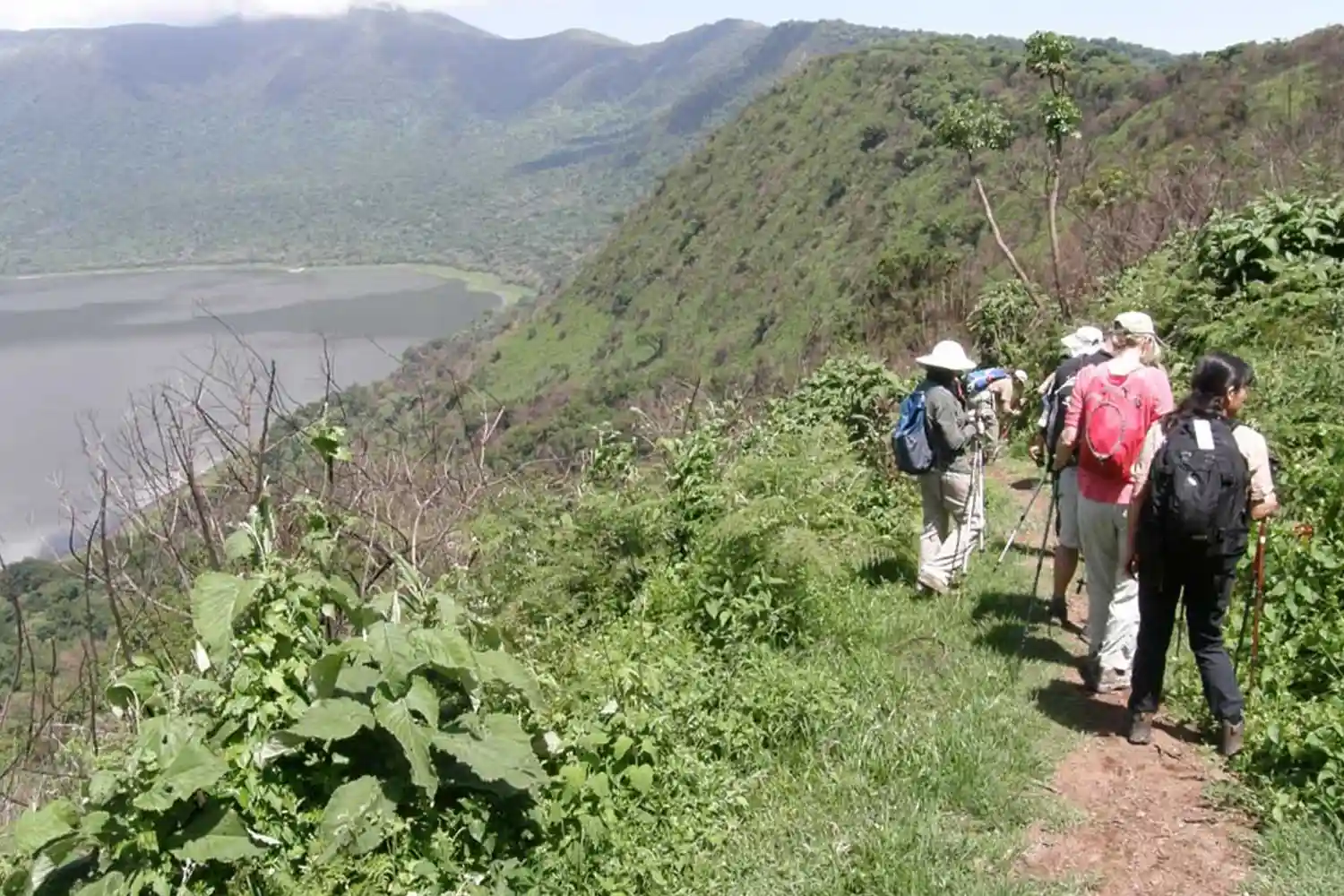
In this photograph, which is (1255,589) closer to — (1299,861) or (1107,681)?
(1107,681)

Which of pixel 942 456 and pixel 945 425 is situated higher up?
pixel 945 425

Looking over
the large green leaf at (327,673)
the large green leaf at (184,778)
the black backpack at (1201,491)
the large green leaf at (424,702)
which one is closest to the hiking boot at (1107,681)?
the black backpack at (1201,491)

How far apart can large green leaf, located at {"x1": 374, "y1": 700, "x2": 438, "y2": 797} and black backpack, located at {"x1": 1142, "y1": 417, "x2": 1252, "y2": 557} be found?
2573 mm

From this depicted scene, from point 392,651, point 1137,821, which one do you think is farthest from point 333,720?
point 1137,821

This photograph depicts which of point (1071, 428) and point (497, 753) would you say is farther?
point (1071, 428)

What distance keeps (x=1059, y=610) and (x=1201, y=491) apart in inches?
78.6

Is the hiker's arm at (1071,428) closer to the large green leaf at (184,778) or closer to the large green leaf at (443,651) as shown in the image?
the large green leaf at (443,651)

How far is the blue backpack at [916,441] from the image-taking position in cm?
568

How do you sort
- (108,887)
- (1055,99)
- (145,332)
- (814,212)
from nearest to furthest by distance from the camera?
(108,887) < (1055,99) < (814,212) < (145,332)

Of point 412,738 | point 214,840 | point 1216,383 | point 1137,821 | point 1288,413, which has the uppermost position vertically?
point 1216,383

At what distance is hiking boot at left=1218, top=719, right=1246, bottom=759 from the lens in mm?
4059

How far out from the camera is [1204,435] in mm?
3812

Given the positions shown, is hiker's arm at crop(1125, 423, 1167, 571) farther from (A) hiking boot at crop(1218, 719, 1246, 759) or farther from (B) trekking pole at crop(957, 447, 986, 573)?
(B) trekking pole at crop(957, 447, 986, 573)

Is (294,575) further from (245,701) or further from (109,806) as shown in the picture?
(109,806)
